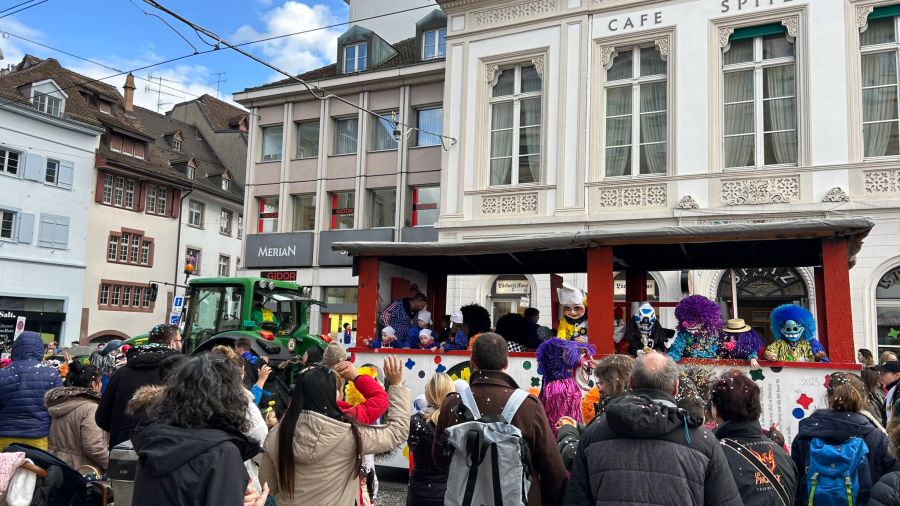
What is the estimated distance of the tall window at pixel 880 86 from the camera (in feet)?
50.0

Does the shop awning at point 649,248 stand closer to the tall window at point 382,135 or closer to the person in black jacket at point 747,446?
the person in black jacket at point 747,446

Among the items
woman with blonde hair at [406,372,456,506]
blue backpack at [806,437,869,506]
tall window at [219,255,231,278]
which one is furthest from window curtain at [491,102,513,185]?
tall window at [219,255,231,278]

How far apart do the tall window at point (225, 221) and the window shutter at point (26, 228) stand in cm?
1139

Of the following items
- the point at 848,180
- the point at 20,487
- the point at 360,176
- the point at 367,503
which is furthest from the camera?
the point at 360,176

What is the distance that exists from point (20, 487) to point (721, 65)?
16441 mm

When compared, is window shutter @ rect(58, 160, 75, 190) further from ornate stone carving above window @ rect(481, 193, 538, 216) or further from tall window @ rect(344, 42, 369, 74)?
ornate stone carving above window @ rect(481, 193, 538, 216)

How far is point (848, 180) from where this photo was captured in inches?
595

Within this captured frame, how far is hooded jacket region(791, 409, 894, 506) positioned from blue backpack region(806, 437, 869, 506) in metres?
0.04

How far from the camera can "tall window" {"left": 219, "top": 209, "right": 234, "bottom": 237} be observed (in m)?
41.4

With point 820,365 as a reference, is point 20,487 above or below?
below

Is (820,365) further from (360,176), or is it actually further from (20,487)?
(360,176)

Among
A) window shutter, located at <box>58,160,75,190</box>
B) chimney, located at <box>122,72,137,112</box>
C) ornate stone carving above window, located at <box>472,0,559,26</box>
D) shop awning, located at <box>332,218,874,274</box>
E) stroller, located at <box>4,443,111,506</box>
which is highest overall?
chimney, located at <box>122,72,137,112</box>

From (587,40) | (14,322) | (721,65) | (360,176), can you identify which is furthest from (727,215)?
(14,322)

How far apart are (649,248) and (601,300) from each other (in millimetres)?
1586
